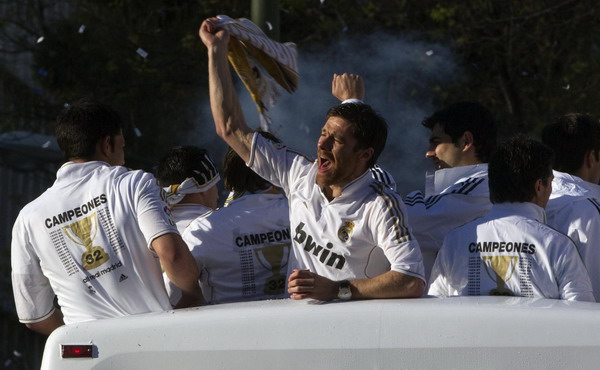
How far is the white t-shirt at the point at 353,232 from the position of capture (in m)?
4.11

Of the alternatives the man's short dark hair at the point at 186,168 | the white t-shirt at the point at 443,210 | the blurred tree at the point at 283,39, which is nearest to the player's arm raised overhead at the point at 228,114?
the man's short dark hair at the point at 186,168

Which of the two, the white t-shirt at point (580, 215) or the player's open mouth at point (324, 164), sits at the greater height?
the player's open mouth at point (324, 164)

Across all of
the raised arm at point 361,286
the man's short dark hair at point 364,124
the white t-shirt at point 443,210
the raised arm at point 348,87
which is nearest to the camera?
the raised arm at point 361,286

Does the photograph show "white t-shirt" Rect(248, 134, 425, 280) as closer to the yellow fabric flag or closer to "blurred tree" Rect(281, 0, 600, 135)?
the yellow fabric flag

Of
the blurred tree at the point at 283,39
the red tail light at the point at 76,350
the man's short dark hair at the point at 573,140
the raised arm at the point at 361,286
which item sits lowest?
the red tail light at the point at 76,350

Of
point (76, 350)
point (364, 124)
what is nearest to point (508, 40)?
point (364, 124)

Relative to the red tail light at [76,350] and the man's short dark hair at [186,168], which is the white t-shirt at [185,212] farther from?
the red tail light at [76,350]

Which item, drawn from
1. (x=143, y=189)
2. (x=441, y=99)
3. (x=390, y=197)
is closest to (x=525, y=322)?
(x=390, y=197)

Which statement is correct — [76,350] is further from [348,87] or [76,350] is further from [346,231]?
[348,87]

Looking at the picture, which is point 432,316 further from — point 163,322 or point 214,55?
point 214,55

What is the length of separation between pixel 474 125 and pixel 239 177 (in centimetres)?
110

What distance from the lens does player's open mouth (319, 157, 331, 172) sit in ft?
14.1

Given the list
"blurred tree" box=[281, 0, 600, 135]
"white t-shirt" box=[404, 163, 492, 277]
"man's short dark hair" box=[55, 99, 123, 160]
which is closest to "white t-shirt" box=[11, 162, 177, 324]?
"man's short dark hair" box=[55, 99, 123, 160]

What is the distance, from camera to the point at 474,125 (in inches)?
203
